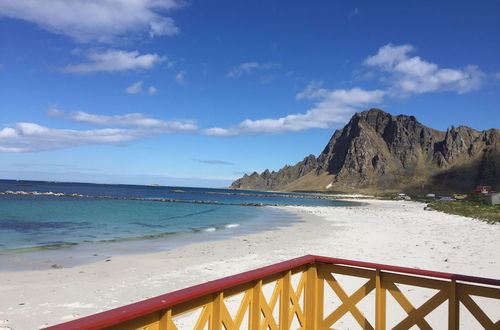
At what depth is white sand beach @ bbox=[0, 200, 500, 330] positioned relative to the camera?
392 inches

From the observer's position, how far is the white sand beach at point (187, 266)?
9.95m

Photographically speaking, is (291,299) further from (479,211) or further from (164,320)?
(479,211)

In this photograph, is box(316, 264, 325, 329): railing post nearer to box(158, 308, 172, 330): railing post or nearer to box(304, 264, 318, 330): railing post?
box(304, 264, 318, 330): railing post

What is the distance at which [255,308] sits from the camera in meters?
4.34

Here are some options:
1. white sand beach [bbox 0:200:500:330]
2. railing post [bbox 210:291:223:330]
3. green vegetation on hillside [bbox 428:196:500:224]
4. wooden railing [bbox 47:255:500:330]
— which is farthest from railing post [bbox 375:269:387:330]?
green vegetation on hillside [bbox 428:196:500:224]

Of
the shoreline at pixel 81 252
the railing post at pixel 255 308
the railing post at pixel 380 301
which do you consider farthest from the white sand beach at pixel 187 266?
the railing post at pixel 380 301

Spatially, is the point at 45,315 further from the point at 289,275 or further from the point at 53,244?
the point at 53,244

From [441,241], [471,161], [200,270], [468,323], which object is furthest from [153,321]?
[471,161]

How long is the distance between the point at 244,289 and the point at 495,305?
25.0 ft

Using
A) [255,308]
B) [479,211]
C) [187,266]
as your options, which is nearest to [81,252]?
[187,266]

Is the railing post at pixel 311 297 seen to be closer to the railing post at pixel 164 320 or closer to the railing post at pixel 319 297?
the railing post at pixel 319 297

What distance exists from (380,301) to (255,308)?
184 cm

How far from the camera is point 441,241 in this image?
802 inches

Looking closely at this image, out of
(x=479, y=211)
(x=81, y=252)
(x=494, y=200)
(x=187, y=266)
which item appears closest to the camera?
(x=187, y=266)
